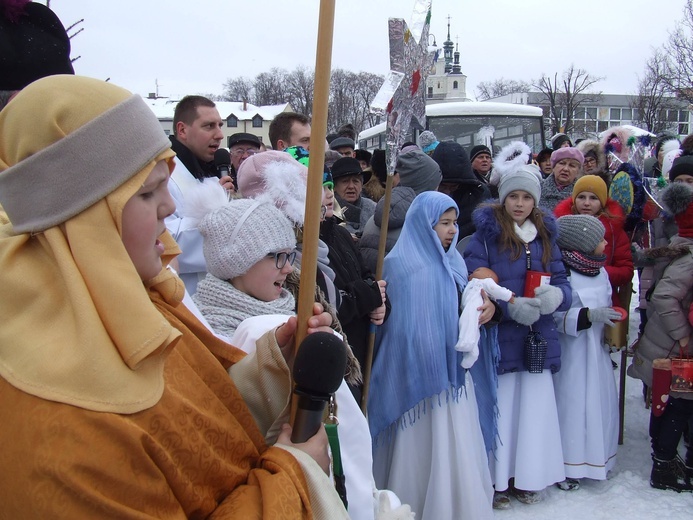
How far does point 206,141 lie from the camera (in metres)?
4.29

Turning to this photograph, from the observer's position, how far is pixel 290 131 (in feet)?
15.4

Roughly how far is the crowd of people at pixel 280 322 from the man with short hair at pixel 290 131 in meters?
0.02

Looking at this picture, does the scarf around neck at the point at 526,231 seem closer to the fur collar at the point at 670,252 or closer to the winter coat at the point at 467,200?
the fur collar at the point at 670,252

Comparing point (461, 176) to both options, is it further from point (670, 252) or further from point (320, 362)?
point (320, 362)

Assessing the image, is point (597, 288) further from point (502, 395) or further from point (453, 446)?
point (453, 446)

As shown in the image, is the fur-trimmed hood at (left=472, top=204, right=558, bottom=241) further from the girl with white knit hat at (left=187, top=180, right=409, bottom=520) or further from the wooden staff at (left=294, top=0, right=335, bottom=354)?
the wooden staff at (left=294, top=0, right=335, bottom=354)

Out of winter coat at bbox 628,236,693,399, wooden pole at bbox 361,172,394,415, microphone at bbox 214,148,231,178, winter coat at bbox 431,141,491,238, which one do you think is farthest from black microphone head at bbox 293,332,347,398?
winter coat at bbox 431,141,491,238

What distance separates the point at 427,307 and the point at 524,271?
88 centimetres

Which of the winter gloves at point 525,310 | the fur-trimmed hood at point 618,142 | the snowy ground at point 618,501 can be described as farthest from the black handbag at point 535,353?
the fur-trimmed hood at point 618,142

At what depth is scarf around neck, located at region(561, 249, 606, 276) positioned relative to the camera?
4289 millimetres

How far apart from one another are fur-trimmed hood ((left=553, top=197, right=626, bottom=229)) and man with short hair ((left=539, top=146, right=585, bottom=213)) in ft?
2.33

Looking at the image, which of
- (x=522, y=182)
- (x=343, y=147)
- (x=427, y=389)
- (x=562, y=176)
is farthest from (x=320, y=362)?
(x=343, y=147)

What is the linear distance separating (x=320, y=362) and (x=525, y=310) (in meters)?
2.77

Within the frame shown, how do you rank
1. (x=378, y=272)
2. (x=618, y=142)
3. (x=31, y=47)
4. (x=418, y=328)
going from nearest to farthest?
(x=31, y=47), (x=378, y=272), (x=418, y=328), (x=618, y=142)
